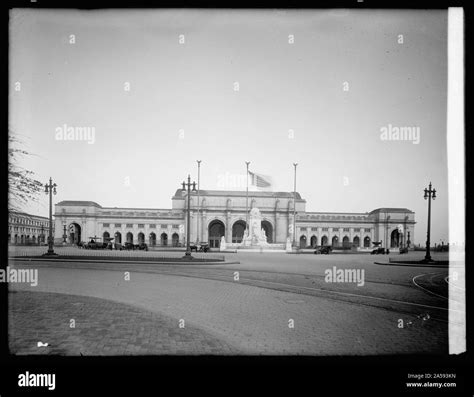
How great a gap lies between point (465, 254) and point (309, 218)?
86.1m

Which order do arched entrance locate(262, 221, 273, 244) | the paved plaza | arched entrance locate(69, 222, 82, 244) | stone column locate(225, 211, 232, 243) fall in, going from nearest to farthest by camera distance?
the paved plaza
arched entrance locate(69, 222, 82, 244)
stone column locate(225, 211, 232, 243)
arched entrance locate(262, 221, 273, 244)

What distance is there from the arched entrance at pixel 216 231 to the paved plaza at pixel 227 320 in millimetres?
78083

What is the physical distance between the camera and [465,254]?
6289mm

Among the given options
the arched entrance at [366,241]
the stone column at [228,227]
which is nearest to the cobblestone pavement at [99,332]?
the stone column at [228,227]

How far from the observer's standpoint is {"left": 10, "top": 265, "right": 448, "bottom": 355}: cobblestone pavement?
6508 mm

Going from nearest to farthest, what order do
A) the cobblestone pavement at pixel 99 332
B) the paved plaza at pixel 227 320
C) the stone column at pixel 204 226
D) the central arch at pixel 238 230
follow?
the cobblestone pavement at pixel 99 332, the paved plaza at pixel 227 320, the stone column at pixel 204 226, the central arch at pixel 238 230

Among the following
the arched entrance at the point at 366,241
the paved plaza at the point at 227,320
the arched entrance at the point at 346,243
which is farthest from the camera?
the arched entrance at the point at 366,241

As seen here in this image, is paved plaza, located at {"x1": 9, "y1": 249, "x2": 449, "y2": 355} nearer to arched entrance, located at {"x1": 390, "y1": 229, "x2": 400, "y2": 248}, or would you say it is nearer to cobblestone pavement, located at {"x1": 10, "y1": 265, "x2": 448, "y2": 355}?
Answer: cobblestone pavement, located at {"x1": 10, "y1": 265, "x2": 448, "y2": 355}

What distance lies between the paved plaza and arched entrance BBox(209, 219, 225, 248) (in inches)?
3074

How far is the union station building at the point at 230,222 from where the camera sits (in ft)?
278

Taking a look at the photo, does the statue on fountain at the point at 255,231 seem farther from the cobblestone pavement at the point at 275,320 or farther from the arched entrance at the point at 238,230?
the cobblestone pavement at the point at 275,320

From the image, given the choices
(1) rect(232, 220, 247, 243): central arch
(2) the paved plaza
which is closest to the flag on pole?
(2) the paved plaza

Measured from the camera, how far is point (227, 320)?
321 inches
